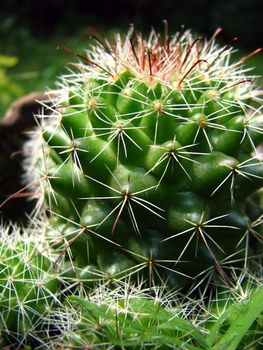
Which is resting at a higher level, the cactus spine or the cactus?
the cactus spine

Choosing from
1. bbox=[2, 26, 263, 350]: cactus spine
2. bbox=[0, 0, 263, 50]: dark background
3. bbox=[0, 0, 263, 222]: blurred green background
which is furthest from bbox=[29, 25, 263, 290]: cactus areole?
bbox=[0, 0, 263, 50]: dark background

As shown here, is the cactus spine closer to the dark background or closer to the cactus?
the cactus

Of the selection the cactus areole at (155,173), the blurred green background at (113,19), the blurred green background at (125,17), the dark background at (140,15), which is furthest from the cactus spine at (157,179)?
the dark background at (140,15)

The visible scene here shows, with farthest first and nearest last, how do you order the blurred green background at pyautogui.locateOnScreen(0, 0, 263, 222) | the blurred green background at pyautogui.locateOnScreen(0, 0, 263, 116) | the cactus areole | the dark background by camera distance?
1. the dark background
2. the blurred green background at pyautogui.locateOnScreen(0, 0, 263, 116)
3. the blurred green background at pyautogui.locateOnScreen(0, 0, 263, 222)
4. the cactus areole

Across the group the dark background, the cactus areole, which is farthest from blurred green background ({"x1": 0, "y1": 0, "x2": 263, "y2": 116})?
the cactus areole

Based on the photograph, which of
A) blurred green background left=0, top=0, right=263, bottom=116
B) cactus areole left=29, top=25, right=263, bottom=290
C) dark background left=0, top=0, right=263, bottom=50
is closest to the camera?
cactus areole left=29, top=25, right=263, bottom=290

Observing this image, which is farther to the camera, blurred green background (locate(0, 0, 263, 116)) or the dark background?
the dark background
